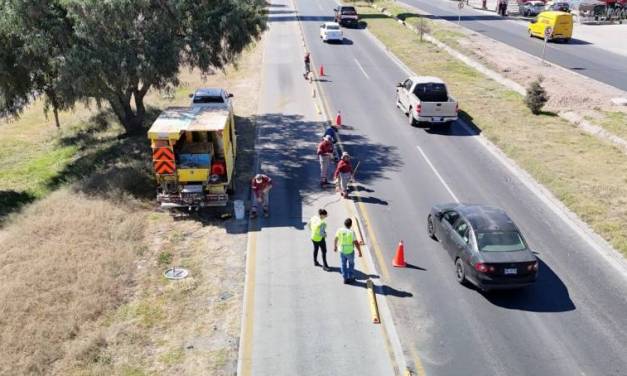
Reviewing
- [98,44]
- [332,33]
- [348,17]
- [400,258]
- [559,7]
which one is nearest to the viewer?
[400,258]

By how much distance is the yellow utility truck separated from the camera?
17.2 metres

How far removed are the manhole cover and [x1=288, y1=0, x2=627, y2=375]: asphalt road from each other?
5.14m

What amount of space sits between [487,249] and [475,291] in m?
1.17

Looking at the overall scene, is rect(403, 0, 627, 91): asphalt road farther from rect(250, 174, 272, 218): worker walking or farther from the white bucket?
the white bucket

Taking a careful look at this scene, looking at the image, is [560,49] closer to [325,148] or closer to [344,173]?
[325,148]

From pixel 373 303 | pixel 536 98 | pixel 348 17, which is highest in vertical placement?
pixel 348 17

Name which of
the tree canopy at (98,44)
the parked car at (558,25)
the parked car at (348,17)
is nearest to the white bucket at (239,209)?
the tree canopy at (98,44)

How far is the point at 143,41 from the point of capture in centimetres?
2164

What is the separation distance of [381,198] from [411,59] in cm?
2427

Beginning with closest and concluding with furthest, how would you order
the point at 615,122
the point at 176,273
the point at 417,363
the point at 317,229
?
the point at 417,363
the point at 317,229
the point at 176,273
the point at 615,122

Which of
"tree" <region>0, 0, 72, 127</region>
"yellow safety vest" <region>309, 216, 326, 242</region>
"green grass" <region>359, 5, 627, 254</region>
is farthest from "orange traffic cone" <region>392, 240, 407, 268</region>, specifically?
"tree" <region>0, 0, 72, 127</region>

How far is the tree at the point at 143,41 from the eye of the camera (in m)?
20.3

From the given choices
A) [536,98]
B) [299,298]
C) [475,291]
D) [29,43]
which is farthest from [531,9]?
[299,298]

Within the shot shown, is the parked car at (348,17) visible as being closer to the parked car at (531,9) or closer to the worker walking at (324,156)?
the parked car at (531,9)
